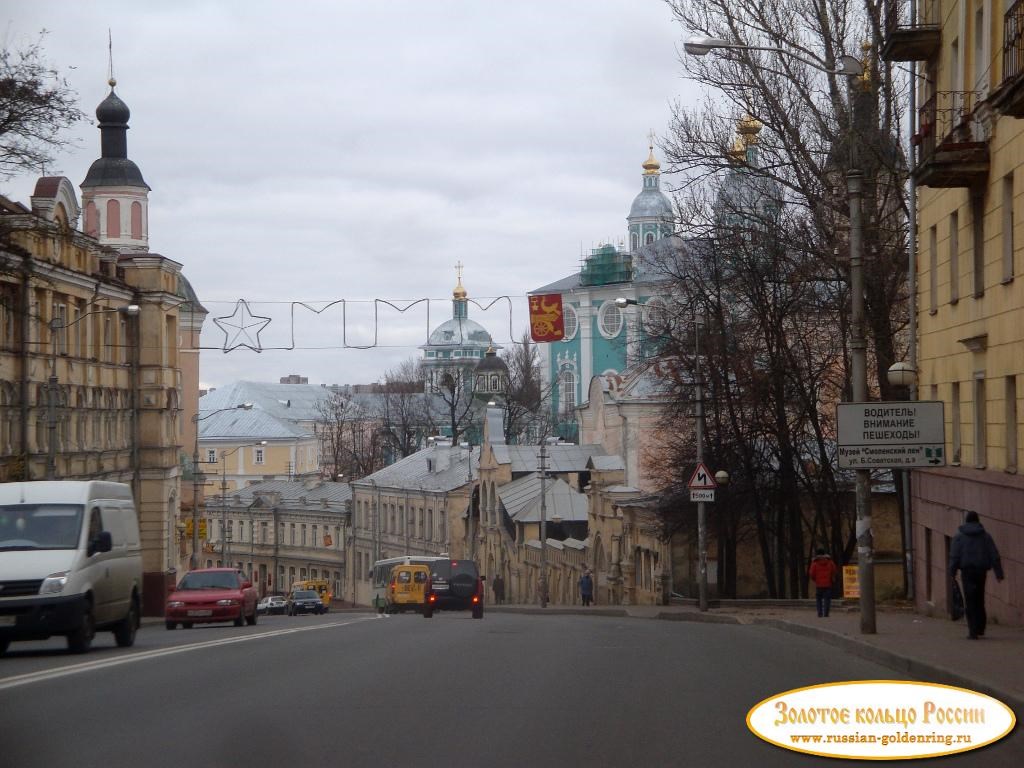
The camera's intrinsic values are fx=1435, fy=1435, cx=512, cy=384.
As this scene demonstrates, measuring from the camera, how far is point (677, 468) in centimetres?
4422

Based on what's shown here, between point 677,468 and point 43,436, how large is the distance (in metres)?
19.4

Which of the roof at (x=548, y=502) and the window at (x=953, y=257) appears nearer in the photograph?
the window at (x=953, y=257)

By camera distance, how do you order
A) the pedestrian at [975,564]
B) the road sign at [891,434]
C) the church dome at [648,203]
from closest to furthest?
the pedestrian at [975,564] → the road sign at [891,434] → the church dome at [648,203]

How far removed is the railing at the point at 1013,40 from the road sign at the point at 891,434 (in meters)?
4.15

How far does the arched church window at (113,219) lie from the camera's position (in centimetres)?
7288

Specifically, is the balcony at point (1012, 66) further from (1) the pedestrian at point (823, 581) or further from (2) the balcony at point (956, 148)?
(1) the pedestrian at point (823, 581)

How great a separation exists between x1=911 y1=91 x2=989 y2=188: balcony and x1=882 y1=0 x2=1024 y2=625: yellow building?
0.07 feet

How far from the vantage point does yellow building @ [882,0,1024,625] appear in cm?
1931

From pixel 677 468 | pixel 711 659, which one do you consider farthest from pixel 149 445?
pixel 711 659

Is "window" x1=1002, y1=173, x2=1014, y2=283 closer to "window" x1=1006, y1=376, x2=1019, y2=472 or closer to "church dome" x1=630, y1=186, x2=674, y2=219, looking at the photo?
"window" x1=1006, y1=376, x2=1019, y2=472

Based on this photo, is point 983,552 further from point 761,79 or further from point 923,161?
point 761,79

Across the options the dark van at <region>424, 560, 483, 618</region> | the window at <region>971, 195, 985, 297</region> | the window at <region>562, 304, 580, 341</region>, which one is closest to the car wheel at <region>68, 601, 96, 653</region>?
the window at <region>971, 195, 985, 297</region>

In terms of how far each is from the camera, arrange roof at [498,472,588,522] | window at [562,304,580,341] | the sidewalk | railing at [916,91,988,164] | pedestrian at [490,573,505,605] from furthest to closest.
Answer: window at [562,304,580,341], roof at [498,472,588,522], pedestrian at [490,573,505,605], railing at [916,91,988,164], the sidewalk

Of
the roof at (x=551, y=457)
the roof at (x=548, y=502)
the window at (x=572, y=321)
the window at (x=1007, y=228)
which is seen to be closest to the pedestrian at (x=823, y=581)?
the window at (x=1007, y=228)
